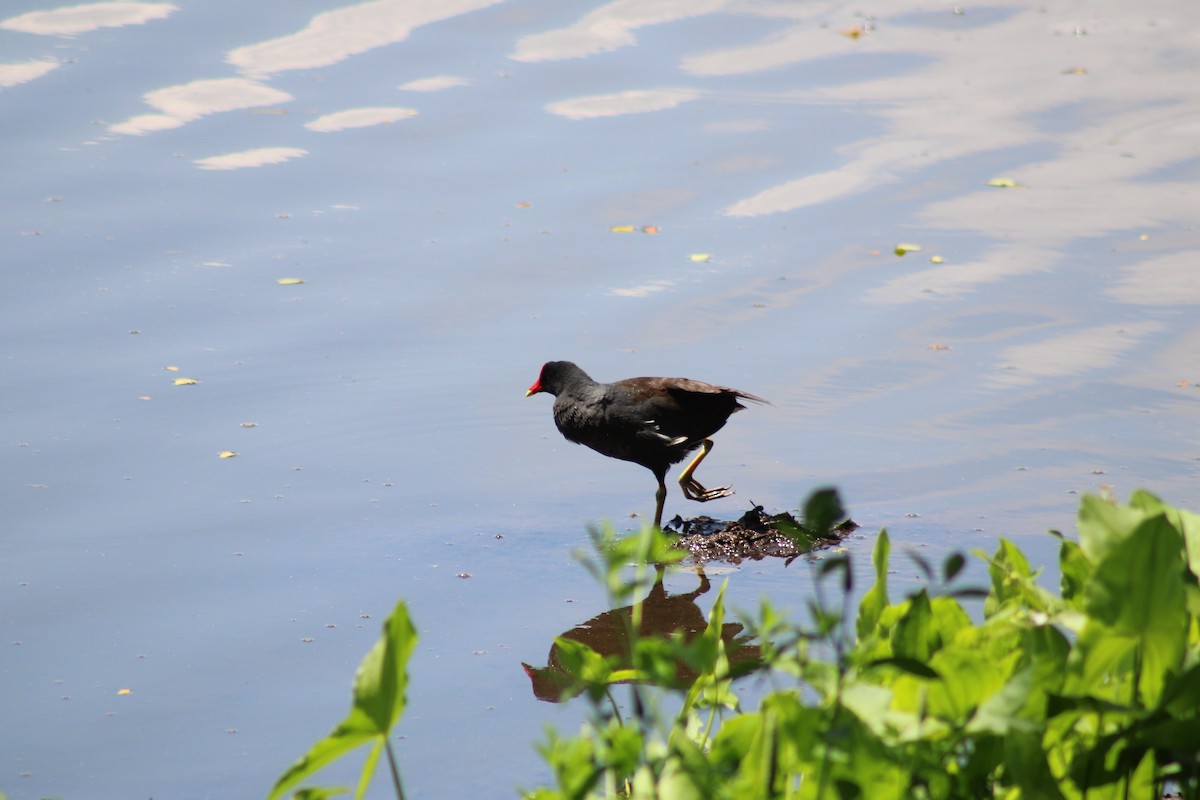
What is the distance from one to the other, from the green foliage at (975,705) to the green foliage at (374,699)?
0.23 m

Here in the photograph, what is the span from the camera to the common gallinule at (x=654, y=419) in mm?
6047

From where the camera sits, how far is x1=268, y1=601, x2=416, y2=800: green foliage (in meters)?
1.99

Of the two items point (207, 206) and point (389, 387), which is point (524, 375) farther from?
point (207, 206)

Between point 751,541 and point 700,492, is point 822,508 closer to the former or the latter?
point 751,541

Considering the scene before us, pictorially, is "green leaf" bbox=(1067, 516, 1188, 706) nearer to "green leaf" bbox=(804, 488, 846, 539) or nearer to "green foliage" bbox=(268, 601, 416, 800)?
"green leaf" bbox=(804, 488, 846, 539)

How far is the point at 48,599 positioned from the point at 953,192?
21.7 ft

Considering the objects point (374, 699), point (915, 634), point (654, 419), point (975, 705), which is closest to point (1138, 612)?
point (975, 705)

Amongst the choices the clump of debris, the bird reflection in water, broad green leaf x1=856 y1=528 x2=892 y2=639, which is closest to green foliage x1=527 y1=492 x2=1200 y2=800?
broad green leaf x1=856 y1=528 x2=892 y2=639

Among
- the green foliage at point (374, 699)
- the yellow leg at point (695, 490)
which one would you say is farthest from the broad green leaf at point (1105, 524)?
the yellow leg at point (695, 490)

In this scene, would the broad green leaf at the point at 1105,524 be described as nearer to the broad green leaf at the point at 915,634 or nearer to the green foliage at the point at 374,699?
the broad green leaf at the point at 915,634

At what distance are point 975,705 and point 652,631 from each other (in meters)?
3.06

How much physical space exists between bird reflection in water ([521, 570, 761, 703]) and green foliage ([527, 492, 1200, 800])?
83.1 inches

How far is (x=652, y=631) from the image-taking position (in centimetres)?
505

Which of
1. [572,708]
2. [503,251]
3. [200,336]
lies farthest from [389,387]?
[572,708]
